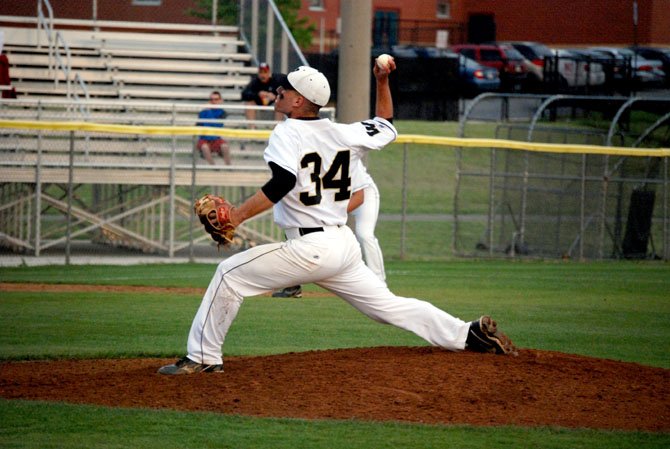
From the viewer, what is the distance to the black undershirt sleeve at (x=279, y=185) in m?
6.79

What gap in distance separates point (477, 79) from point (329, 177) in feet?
104

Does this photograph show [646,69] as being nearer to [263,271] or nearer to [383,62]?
[383,62]

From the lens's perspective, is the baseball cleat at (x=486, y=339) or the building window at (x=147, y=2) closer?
the baseball cleat at (x=486, y=339)

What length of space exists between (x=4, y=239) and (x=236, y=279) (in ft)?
38.2

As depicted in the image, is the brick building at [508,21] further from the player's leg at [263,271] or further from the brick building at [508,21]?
the player's leg at [263,271]

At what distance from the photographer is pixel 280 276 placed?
716 cm

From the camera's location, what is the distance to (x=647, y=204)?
19312 millimetres

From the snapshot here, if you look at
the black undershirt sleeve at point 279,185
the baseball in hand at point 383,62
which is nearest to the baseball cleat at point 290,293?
the baseball in hand at point 383,62

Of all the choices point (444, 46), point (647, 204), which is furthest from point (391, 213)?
point (444, 46)

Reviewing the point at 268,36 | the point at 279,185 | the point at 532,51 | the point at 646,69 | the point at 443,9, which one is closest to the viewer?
the point at 279,185

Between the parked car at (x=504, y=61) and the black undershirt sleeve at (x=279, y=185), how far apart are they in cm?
3078

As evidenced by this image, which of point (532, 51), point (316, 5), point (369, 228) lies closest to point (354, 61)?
point (369, 228)

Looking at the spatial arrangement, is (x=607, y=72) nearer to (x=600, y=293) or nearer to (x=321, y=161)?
(x=600, y=293)

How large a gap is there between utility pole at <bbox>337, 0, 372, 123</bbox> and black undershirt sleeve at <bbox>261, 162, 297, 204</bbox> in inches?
383
